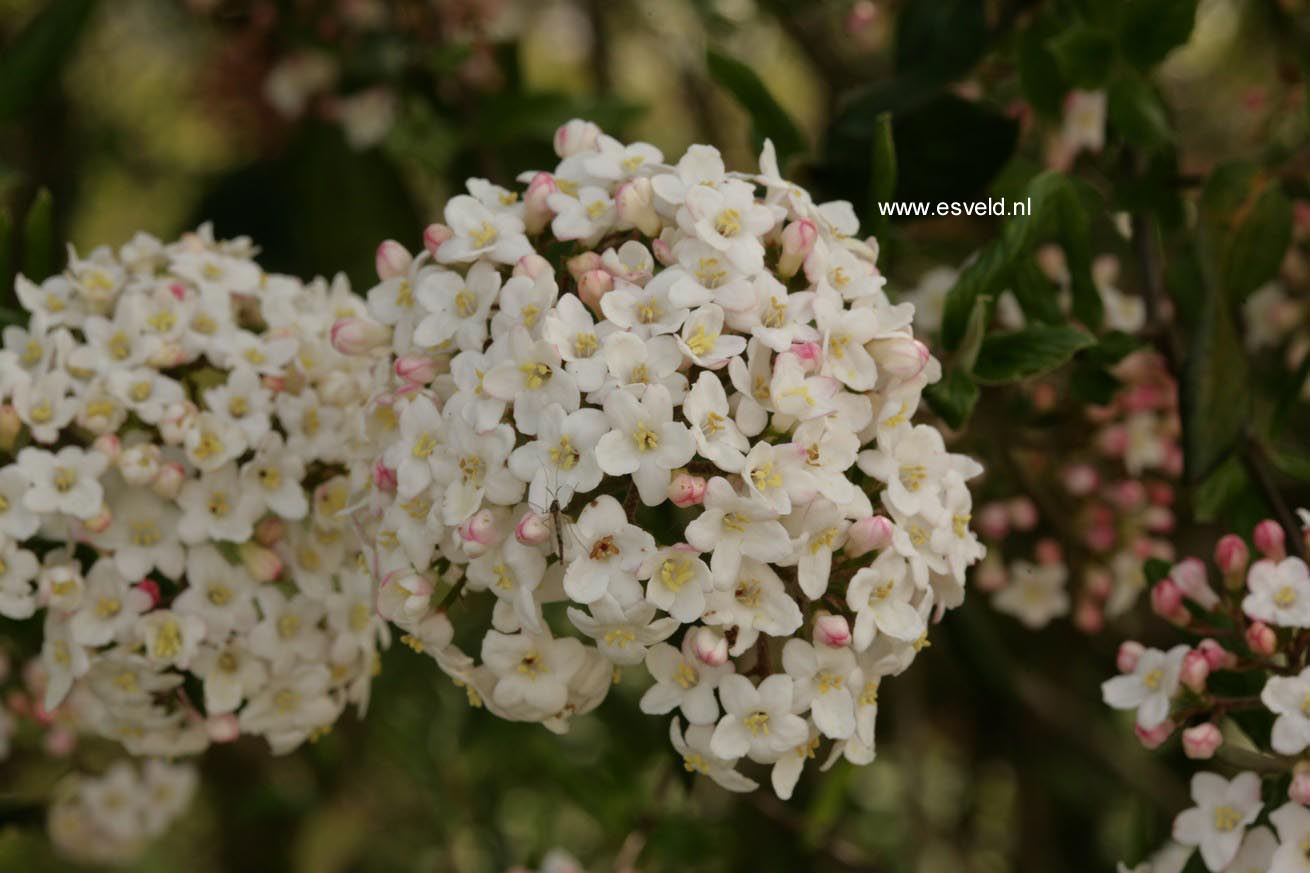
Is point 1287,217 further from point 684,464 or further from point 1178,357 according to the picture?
point 684,464

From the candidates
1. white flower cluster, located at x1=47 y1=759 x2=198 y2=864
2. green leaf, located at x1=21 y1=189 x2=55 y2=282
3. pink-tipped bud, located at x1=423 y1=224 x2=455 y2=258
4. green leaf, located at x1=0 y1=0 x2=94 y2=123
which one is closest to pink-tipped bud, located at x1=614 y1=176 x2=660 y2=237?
pink-tipped bud, located at x1=423 y1=224 x2=455 y2=258

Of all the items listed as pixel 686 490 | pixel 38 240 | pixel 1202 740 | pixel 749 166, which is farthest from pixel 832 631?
pixel 749 166

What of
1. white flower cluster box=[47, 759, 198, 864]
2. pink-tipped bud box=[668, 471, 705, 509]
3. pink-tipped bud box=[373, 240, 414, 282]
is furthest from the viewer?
white flower cluster box=[47, 759, 198, 864]

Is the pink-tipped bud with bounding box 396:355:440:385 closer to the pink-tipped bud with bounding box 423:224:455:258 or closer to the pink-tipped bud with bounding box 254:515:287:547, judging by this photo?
the pink-tipped bud with bounding box 423:224:455:258

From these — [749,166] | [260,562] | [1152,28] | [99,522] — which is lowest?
[749,166]

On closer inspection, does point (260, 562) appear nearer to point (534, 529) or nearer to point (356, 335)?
point (356, 335)

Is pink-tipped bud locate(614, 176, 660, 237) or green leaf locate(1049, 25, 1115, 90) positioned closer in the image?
pink-tipped bud locate(614, 176, 660, 237)

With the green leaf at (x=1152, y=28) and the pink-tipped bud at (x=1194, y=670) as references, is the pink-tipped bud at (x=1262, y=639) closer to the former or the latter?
the pink-tipped bud at (x=1194, y=670)
